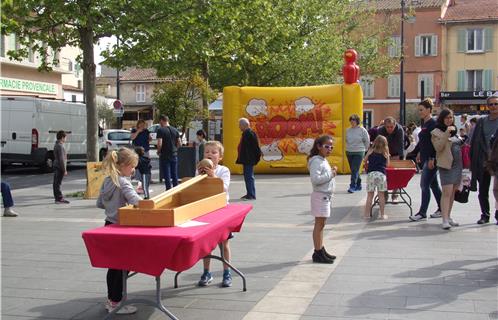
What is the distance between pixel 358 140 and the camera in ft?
45.9

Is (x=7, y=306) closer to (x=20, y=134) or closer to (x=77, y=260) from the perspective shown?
(x=77, y=260)

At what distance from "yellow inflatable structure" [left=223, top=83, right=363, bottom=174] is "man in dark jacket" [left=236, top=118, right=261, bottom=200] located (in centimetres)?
578

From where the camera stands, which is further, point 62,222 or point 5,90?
point 5,90

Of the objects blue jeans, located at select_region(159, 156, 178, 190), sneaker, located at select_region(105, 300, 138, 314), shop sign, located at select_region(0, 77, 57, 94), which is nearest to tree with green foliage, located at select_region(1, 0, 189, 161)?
blue jeans, located at select_region(159, 156, 178, 190)

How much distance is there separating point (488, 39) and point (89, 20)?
137ft

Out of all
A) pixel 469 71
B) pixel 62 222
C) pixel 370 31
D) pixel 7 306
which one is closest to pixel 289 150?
pixel 62 222

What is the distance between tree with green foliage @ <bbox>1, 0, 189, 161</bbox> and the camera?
13.2 metres

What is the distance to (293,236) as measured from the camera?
8.67 m

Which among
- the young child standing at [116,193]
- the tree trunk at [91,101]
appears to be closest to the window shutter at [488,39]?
the tree trunk at [91,101]

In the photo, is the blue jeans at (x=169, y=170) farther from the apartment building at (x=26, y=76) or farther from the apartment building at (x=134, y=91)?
the apartment building at (x=134, y=91)

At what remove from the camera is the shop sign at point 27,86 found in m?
32.7

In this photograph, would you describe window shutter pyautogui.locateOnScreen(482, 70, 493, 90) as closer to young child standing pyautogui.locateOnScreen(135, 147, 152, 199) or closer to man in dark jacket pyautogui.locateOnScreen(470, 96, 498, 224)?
young child standing pyautogui.locateOnScreen(135, 147, 152, 199)

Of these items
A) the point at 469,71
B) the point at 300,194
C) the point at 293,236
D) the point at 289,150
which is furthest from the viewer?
the point at 469,71

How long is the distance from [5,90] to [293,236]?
2789 cm
